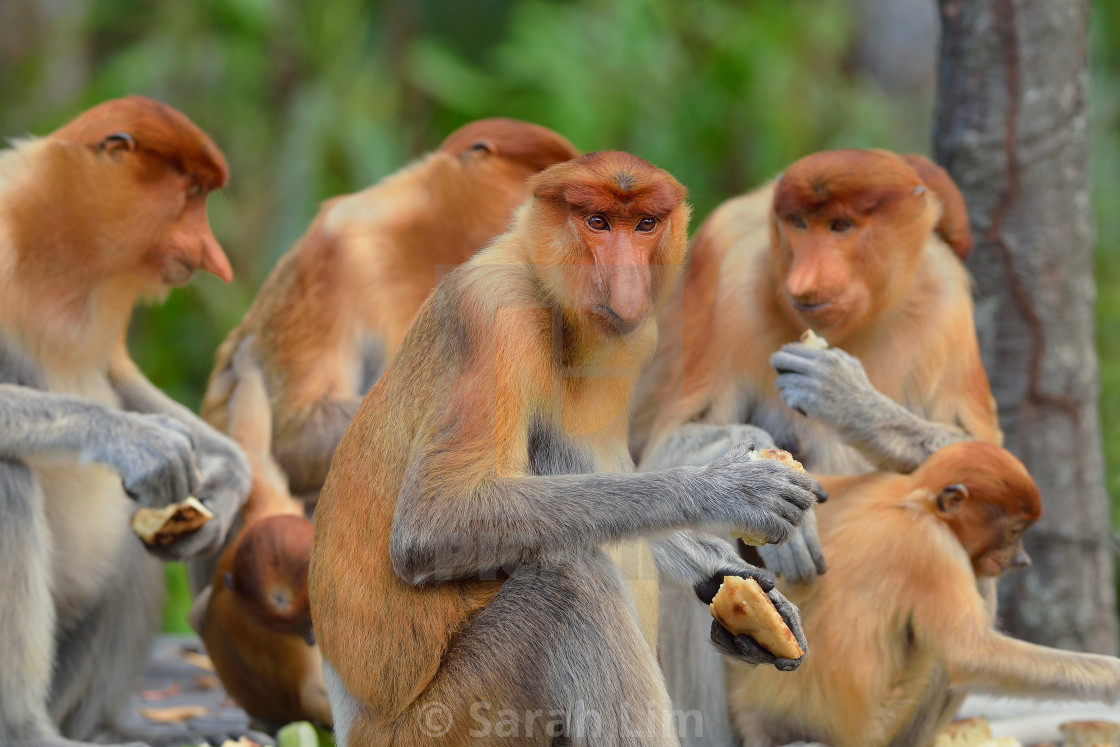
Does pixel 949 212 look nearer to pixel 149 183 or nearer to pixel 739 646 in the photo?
pixel 739 646

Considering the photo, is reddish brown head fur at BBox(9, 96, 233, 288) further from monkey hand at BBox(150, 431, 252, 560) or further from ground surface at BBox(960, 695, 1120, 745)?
ground surface at BBox(960, 695, 1120, 745)

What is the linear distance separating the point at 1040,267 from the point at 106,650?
3.46 meters

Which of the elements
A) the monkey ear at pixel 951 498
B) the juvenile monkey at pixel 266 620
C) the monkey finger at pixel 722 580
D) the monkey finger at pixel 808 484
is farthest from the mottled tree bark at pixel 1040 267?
the juvenile monkey at pixel 266 620

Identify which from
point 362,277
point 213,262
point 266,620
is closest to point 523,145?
point 362,277

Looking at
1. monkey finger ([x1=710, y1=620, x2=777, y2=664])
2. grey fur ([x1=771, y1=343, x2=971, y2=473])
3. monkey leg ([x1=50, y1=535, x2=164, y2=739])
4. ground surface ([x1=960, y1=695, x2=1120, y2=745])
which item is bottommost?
monkey leg ([x1=50, y1=535, x2=164, y2=739])

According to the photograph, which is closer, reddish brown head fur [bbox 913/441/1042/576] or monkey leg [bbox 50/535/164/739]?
reddish brown head fur [bbox 913/441/1042/576]

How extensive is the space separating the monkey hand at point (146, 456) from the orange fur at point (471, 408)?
0.92m

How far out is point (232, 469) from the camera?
3.98 metres

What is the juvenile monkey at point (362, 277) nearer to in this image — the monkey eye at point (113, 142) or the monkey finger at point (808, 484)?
the monkey eye at point (113, 142)

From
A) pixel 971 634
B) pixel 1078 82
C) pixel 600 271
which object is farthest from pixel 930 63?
pixel 600 271

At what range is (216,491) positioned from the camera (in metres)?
3.90

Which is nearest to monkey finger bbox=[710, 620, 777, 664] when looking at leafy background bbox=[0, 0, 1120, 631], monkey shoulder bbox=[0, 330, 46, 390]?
monkey shoulder bbox=[0, 330, 46, 390]

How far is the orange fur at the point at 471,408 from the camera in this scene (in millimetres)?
2496

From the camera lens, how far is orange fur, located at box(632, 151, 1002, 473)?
11.7 ft
